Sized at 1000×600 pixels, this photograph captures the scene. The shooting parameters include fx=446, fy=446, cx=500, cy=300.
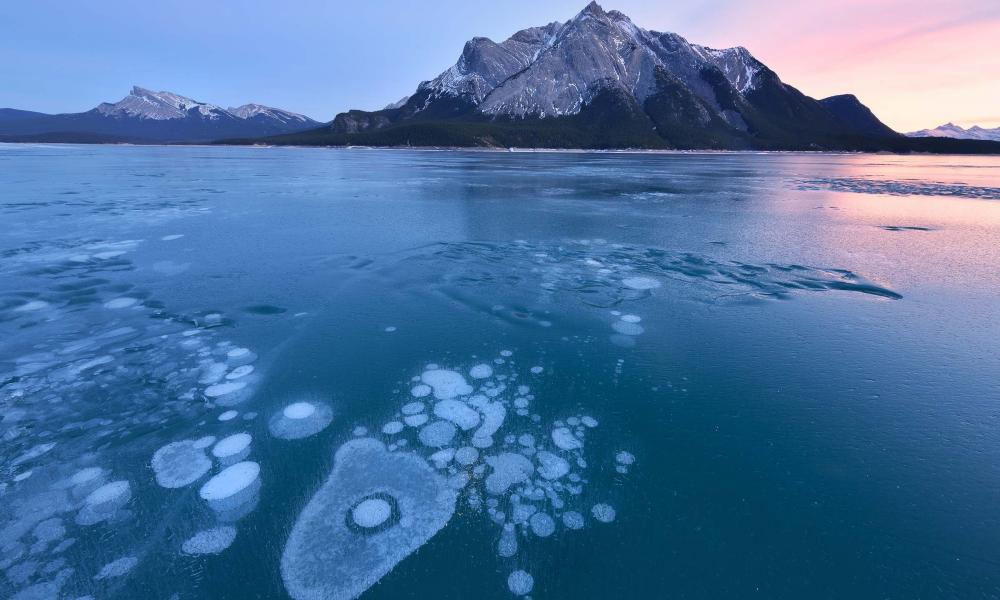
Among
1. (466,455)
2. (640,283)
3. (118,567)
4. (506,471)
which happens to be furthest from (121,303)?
(640,283)

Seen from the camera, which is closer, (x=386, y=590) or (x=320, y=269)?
(x=386, y=590)

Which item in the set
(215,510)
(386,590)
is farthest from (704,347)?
(215,510)

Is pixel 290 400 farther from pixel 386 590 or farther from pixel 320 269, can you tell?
pixel 320 269

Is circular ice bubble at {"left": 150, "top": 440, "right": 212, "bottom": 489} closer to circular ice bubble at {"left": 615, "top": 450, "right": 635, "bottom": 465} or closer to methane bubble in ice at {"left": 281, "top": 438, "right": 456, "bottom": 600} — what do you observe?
methane bubble in ice at {"left": 281, "top": 438, "right": 456, "bottom": 600}

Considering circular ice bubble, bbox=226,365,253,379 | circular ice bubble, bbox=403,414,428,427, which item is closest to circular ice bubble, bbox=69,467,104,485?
circular ice bubble, bbox=226,365,253,379

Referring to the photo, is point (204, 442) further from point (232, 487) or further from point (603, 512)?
point (603, 512)

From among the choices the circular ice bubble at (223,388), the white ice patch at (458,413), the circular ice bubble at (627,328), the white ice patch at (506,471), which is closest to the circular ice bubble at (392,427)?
the white ice patch at (458,413)
